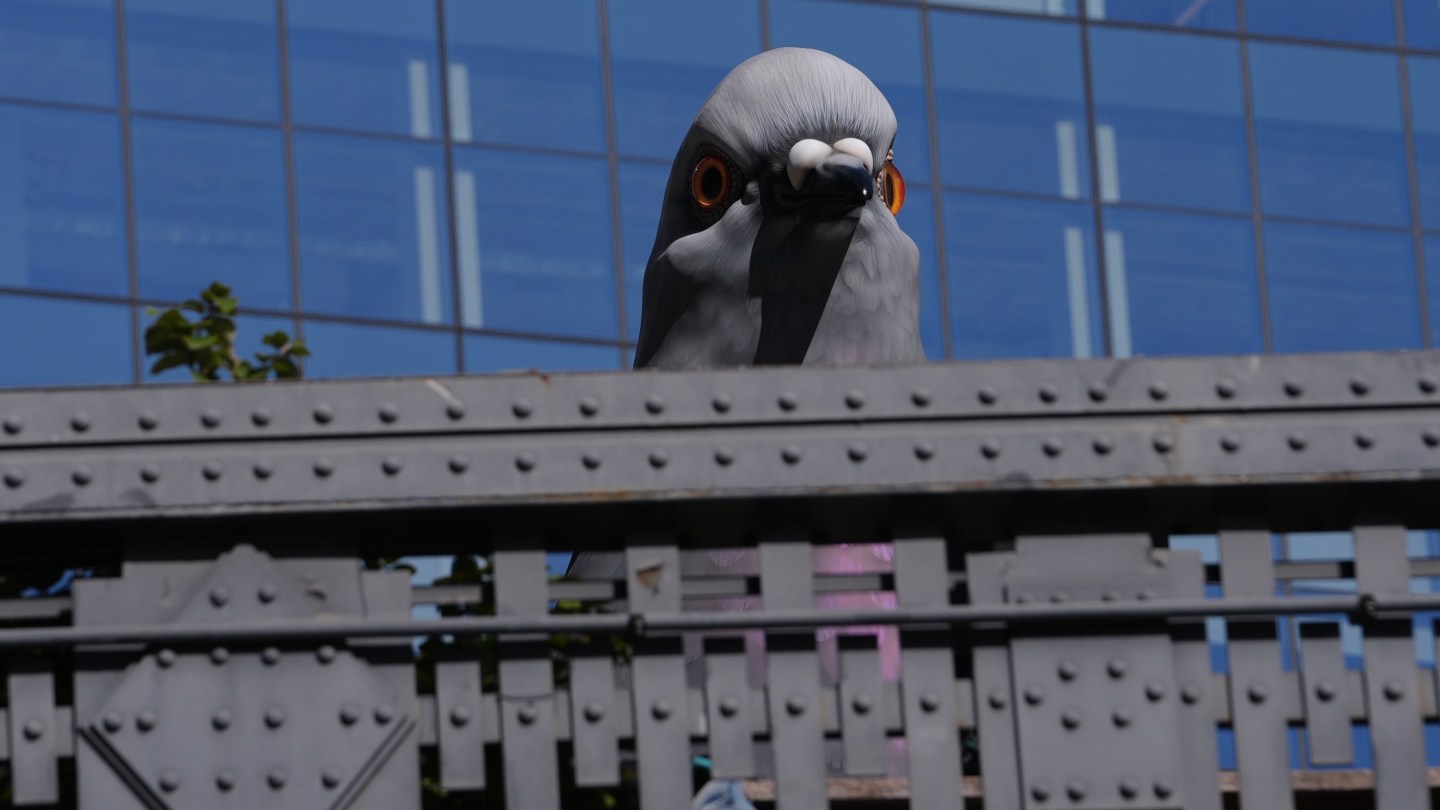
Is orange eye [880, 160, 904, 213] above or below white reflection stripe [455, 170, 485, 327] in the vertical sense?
below

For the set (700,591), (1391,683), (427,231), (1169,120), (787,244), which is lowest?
(1391,683)

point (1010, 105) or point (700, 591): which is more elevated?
point (1010, 105)

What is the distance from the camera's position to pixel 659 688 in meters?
3.22

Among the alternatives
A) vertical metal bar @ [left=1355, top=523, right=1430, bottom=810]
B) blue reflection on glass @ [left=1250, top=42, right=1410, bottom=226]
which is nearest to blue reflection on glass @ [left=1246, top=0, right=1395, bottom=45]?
blue reflection on glass @ [left=1250, top=42, right=1410, bottom=226]

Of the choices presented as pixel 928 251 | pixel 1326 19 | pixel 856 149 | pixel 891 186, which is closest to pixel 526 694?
pixel 856 149

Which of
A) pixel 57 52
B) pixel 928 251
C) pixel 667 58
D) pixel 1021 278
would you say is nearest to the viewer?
pixel 57 52

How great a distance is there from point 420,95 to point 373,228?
3.42 feet

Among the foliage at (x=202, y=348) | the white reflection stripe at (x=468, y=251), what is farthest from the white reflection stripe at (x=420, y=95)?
the foliage at (x=202, y=348)

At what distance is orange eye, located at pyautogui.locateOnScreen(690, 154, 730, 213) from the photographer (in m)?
5.74

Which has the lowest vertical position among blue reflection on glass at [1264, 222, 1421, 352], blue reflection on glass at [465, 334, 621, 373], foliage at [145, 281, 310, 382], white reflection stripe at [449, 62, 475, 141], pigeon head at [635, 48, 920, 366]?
foliage at [145, 281, 310, 382]

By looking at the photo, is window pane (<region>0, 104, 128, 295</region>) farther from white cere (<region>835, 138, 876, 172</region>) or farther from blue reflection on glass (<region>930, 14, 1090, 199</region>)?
white cere (<region>835, 138, 876, 172</region>)

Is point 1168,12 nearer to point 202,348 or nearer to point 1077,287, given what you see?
point 1077,287

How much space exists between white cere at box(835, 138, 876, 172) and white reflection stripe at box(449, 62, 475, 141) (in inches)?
425

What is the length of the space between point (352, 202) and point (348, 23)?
4.22 ft
